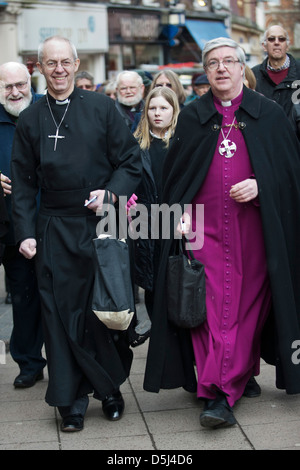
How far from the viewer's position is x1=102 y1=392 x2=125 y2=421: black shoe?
5.05 m

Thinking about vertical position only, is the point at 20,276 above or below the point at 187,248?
below

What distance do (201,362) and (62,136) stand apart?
149 cm

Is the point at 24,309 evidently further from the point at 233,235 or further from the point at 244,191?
the point at 244,191

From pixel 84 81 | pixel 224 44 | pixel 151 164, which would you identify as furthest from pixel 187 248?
pixel 84 81

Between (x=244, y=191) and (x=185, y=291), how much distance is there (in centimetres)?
64

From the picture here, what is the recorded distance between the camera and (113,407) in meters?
5.07

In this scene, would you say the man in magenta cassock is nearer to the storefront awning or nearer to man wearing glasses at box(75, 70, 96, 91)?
man wearing glasses at box(75, 70, 96, 91)

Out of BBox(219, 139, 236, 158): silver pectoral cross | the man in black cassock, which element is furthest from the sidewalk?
BBox(219, 139, 236, 158): silver pectoral cross

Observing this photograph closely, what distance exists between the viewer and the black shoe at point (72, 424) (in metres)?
4.87

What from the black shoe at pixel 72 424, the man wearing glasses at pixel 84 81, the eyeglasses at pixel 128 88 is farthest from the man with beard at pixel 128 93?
the black shoe at pixel 72 424

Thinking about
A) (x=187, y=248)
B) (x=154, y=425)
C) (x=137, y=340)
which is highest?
(x=187, y=248)

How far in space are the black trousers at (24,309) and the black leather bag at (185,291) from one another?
1226 mm

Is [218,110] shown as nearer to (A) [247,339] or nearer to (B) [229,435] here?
(A) [247,339]
